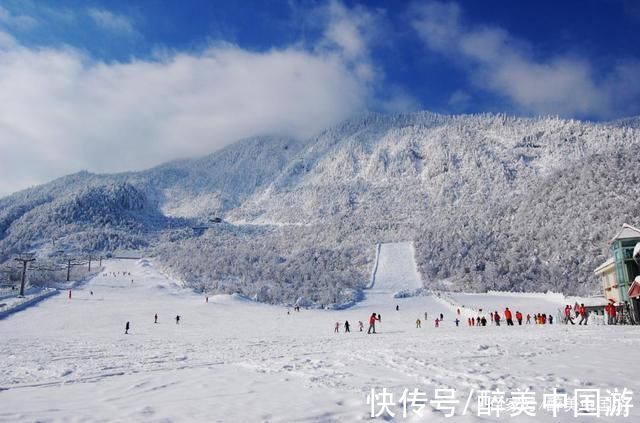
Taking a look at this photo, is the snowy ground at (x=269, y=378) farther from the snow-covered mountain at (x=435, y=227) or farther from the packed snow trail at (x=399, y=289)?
the snow-covered mountain at (x=435, y=227)

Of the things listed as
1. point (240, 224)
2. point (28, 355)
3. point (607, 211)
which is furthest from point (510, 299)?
point (240, 224)

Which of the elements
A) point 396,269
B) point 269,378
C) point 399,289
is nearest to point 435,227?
point 396,269

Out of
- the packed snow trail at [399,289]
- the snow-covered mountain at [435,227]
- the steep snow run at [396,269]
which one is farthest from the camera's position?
the snow-covered mountain at [435,227]

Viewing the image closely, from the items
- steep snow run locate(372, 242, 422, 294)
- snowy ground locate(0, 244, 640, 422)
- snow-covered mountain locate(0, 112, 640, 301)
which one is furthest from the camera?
snow-covered mountain locate(0, 112, 640, 301)

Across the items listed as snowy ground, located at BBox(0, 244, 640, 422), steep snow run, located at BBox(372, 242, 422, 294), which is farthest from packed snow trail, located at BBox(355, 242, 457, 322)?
snowy ground, located at BBox(0, 244, 640, 422)

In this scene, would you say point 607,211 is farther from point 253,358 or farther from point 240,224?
point 240,224

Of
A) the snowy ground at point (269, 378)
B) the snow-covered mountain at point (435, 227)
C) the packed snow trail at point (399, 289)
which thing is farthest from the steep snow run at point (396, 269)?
the snowy ground at point (269, 378)

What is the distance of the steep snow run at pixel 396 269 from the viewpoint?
248ft

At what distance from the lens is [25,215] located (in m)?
166

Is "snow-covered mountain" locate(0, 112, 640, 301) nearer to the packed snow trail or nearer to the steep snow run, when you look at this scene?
the steep snow run

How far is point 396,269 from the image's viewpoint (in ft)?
286

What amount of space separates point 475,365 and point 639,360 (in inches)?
143

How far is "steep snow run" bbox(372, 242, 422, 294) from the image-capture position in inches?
2977

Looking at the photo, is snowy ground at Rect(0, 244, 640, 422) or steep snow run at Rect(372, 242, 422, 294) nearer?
snowy ground at Rect(0, 244, 640, 422)
